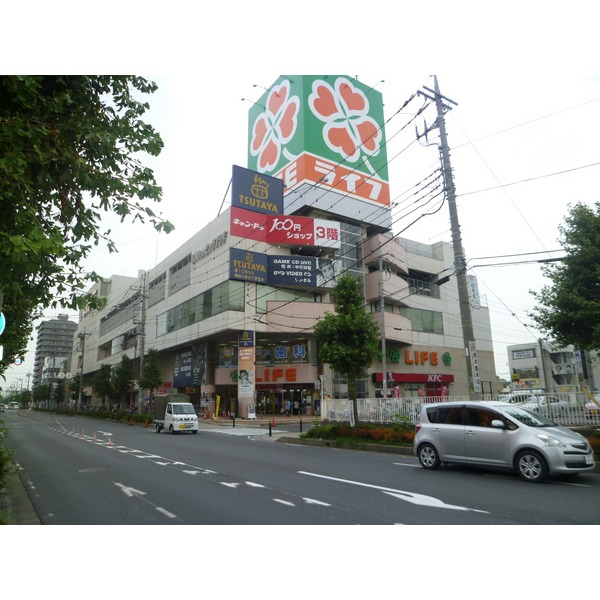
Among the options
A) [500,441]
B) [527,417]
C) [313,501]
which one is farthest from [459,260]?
[313,501]

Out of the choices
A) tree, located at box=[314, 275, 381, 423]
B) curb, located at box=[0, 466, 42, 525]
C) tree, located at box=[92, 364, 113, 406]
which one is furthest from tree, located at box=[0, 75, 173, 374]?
tree, located at box=[92, 364, 113, 406]

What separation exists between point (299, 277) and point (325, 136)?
1668 centimetres

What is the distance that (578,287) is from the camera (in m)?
13.7

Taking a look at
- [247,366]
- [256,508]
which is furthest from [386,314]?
[256,508]

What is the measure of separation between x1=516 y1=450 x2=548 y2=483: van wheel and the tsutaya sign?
3541 centimetres

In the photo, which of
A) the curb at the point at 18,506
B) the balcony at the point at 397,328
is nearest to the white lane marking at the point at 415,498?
the curb at the point at 18,506

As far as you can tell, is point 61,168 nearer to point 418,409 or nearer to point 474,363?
point 474,363

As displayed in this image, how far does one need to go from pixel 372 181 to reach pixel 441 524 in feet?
145

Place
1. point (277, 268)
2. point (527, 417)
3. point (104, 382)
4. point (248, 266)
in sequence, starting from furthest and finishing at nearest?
point (104, 382)
point (277, 268)
point (248, 266)
point (527, 417)

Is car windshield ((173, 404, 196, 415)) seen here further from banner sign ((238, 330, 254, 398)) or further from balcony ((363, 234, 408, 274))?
balcony ((363, 234, 408, 274))

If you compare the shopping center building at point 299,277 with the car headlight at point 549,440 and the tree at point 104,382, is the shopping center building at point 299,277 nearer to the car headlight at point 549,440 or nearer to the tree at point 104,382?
the tree at point 104,382

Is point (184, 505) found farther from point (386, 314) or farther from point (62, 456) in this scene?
point (386, 314)

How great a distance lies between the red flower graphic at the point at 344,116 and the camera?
4556cm

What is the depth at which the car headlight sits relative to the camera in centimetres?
866
